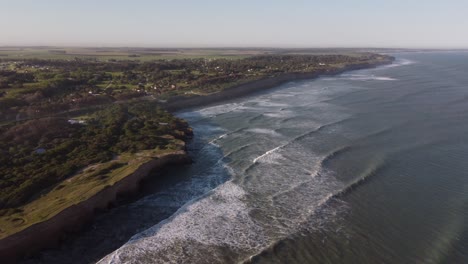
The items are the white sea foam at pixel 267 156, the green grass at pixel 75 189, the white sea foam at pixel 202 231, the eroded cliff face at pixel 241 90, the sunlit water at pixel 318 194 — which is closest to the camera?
the sunlit water at pixel 318 194

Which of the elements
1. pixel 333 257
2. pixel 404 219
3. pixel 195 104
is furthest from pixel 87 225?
pixel 195 104

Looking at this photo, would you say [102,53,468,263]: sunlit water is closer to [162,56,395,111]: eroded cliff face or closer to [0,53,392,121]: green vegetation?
[162,56,395,111]: eroded cliff face

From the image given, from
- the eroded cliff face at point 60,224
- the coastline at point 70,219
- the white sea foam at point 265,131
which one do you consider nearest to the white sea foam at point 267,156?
the white sea foam at point 265,131

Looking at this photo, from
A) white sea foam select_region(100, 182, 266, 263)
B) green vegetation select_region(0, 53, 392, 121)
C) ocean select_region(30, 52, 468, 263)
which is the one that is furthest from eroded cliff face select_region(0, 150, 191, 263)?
green vegetation select_region(0, 53, 392, 121)

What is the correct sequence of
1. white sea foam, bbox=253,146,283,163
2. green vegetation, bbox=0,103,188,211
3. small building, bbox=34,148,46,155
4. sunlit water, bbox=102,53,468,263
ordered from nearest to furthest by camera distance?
sunlit water, bbox=102,53,468,263 → green vegetation, bbox=0,103,188,211 → small building, bbox=34,148,46,155 → white sea foam, bbox=253,146,283,163

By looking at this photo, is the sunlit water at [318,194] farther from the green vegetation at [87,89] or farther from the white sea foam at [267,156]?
the green vegetation at [87,89]

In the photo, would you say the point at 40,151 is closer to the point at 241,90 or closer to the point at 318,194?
the point at 318,194

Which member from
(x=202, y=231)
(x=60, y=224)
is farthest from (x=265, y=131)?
(x=60, y=224)
